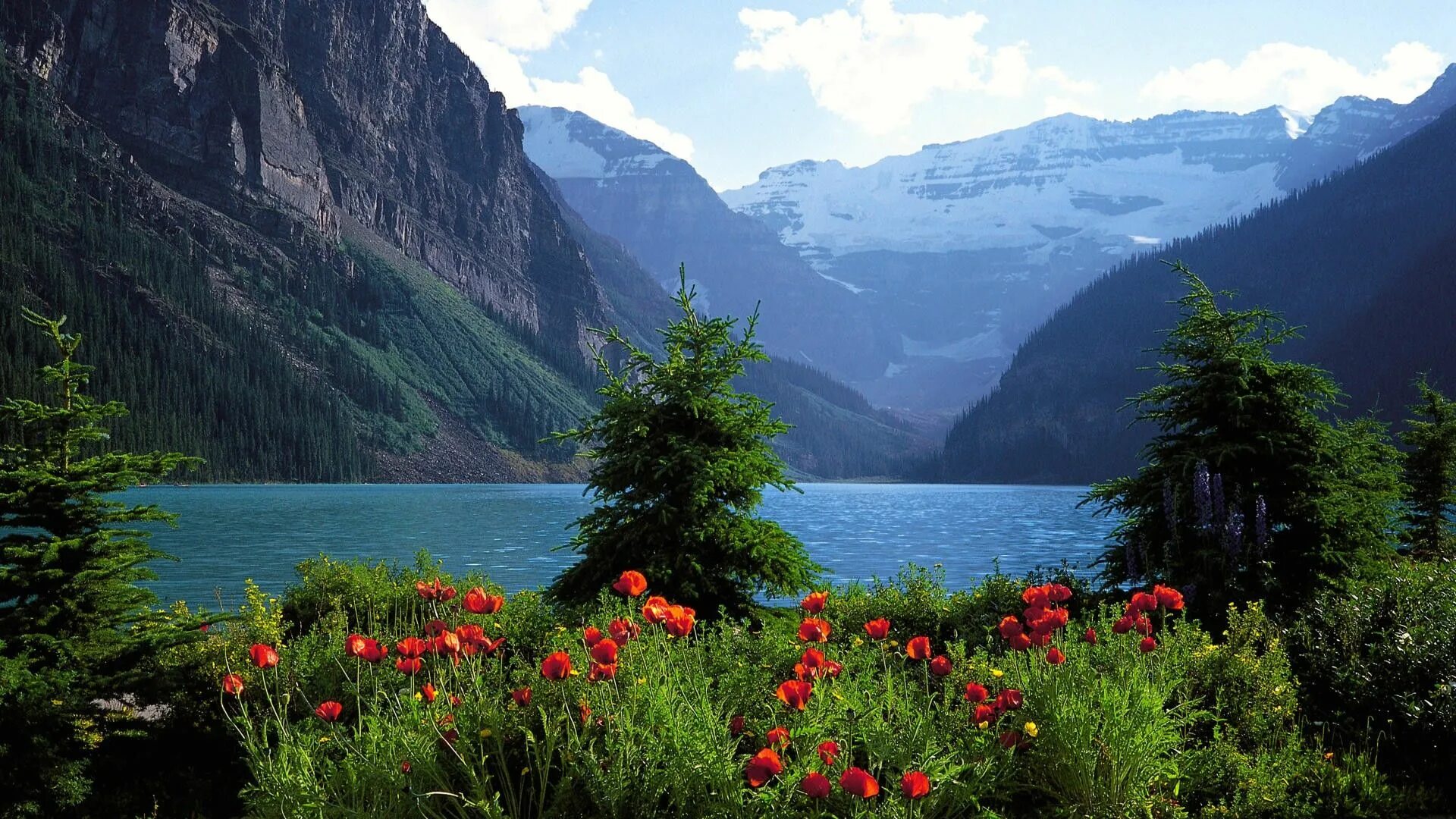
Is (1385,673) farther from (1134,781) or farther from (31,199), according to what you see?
(31,199)

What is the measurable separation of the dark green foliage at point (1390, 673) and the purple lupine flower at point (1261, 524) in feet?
4.12

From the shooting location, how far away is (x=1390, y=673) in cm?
751

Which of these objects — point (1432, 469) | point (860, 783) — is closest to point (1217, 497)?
point (860, 783)

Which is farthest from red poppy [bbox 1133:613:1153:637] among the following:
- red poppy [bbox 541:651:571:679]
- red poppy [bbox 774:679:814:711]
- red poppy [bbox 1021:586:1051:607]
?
red poppy [bbox 541:651:571:679]

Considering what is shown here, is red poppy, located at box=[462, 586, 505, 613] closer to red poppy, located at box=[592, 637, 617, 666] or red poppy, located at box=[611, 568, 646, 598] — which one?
red poppy, located at box=[611, 568, 646, 598]

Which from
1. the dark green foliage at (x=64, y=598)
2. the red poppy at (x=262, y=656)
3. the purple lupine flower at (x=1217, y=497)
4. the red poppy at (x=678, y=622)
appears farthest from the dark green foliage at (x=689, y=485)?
the red poppy at (x=262, y=656)

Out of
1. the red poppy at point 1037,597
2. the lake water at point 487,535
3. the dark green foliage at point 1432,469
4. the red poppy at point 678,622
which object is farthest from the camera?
the lake water at point 487,535

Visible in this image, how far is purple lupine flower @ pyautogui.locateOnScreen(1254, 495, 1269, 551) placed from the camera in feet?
35.0

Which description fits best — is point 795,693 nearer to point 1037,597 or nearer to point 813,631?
point 813,631

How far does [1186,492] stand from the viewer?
12.0 m

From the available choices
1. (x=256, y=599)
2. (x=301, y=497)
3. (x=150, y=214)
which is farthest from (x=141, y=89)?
(x=256, y=599)

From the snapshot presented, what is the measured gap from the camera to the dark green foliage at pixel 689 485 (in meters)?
11.8

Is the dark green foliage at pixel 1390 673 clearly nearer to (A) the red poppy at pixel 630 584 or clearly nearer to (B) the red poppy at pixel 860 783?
(B) the red poppy at pixel 860 783

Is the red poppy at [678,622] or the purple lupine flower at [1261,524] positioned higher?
the red poppy at [678,622]
